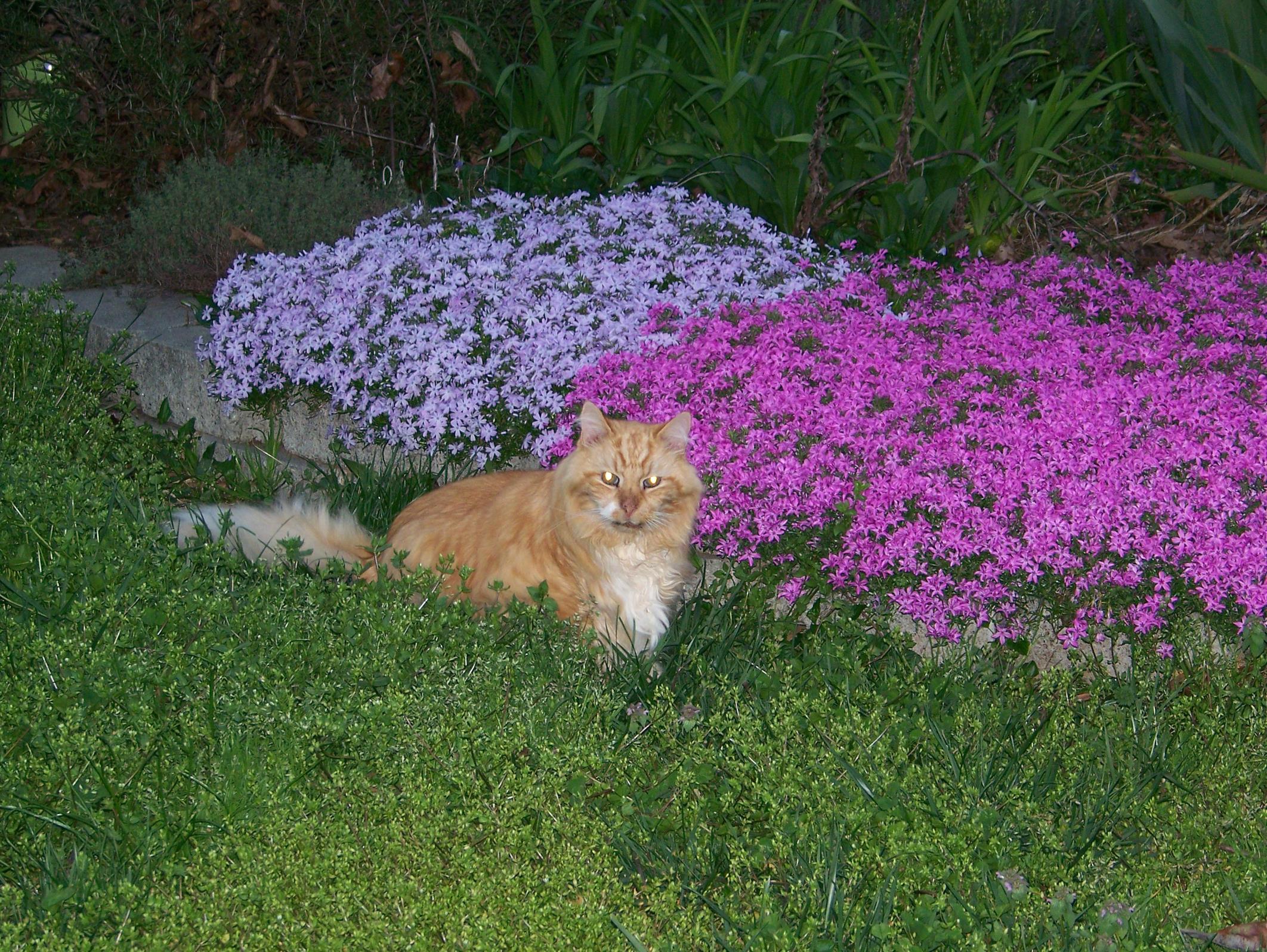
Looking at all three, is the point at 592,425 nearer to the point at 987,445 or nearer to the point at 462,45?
the point at 987,445

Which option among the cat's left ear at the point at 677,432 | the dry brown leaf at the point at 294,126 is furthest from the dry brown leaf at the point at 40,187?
the cat's left ear at the point at 677,432

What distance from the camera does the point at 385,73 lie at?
28.2 ft

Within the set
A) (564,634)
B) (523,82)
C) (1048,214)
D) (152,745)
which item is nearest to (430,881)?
(152,745)

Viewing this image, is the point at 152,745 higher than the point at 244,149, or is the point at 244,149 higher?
the point at 152,745

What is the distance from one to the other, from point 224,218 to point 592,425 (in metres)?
4.33

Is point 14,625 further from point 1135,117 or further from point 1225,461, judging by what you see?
point 1135,117

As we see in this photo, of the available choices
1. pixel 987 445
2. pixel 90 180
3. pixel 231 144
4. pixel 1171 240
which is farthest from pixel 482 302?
pixel 90 180

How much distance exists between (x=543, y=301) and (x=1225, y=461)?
2.81 m

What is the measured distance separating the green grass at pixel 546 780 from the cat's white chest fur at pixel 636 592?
0.50 feet

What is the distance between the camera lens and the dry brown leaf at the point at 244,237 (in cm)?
733

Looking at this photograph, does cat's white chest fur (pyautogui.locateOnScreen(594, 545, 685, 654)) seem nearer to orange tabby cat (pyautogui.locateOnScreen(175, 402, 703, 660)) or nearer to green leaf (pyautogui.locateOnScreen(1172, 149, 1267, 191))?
orange tabby cat (pyautogui.locateOnScreen(175, 402, 703, 660))

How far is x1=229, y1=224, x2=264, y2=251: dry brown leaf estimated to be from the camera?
7328 millimetres

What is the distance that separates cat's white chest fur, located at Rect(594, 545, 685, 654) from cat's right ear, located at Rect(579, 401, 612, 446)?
35 cm

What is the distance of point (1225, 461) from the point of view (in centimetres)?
417
